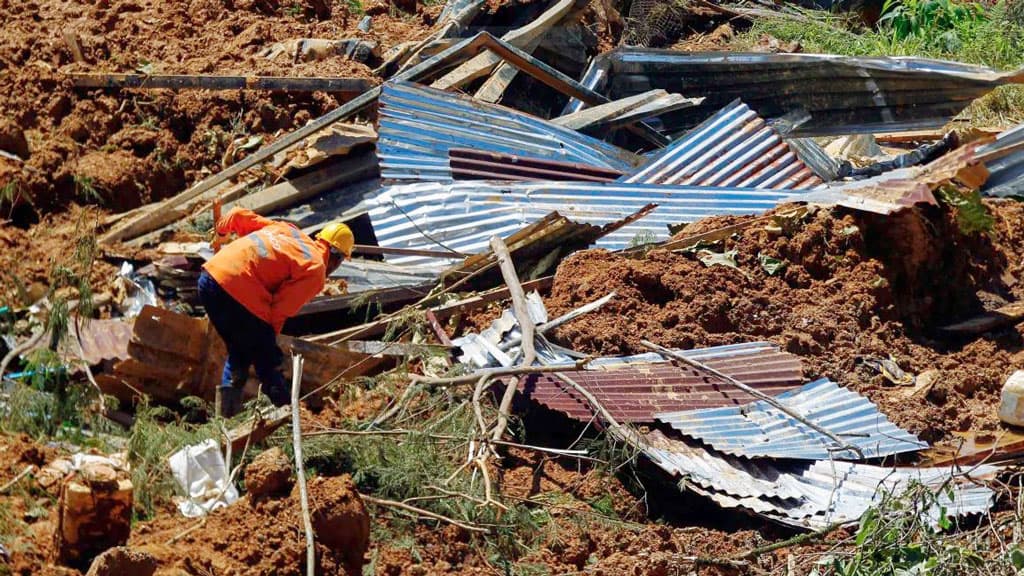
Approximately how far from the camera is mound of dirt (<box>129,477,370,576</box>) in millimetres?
4984

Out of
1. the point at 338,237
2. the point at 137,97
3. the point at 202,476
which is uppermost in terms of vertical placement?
the point at 338,237

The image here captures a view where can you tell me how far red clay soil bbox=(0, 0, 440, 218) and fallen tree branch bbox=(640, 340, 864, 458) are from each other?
Answer: 3.83 metres

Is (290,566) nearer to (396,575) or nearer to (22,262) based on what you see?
(396,575)

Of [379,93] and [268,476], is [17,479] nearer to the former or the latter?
[268,476]

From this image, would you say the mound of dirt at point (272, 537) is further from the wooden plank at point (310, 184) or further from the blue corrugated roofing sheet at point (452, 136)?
the blue corrugated roofing sheet at point (452, 136)

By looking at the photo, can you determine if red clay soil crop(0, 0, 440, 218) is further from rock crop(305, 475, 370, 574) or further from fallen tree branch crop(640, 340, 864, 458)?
rock crop(305, 475, 370, 574)

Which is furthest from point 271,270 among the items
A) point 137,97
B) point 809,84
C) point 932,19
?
point 932,19

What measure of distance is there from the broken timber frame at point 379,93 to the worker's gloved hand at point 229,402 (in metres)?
2.28

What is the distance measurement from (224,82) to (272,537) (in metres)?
5.01

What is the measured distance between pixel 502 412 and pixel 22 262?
12.3 ft

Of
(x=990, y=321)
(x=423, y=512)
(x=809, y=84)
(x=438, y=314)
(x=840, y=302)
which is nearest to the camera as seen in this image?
(x=423, y=512)

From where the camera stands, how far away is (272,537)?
16.8 ft

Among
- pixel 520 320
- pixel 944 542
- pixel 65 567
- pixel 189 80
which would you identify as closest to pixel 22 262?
pixel 189 80

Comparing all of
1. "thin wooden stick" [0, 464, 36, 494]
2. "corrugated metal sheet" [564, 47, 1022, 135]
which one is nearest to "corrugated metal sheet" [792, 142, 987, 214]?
"corrugated metal sheet" [564, 47, 1022, 135]
